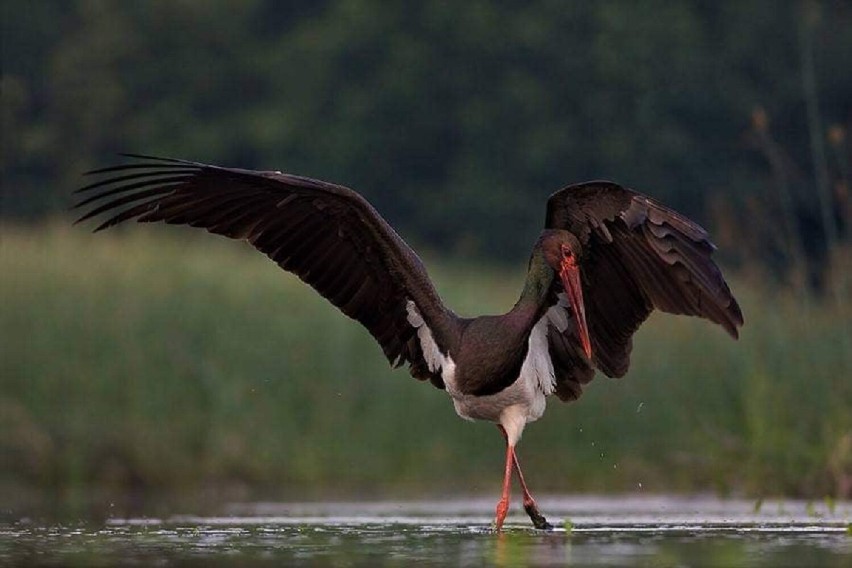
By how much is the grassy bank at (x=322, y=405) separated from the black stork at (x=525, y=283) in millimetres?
3136

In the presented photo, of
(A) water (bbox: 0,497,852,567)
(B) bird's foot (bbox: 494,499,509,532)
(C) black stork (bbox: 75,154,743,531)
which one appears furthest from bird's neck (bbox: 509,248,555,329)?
(A) water (bbox: 0,497,852,567)

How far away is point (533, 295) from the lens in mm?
8727

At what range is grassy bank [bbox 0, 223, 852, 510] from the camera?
482 inches

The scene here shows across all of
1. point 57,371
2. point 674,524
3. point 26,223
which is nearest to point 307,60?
point 26,223

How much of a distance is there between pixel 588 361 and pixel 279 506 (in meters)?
2.83

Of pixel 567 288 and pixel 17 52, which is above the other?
pixel 17 52

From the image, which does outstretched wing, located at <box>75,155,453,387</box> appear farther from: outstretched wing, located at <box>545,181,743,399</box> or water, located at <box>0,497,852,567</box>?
water, located at <box>0,497,852,567</box>

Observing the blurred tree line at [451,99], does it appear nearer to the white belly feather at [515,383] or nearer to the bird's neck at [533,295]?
the white belly feather at [515,383]

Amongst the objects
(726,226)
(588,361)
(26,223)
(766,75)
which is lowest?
(588,361)

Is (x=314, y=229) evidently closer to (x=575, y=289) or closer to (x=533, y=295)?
(x=533, y=295)

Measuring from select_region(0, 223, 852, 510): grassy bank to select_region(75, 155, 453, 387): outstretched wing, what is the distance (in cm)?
350

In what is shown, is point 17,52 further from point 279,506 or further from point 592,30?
point 279,506

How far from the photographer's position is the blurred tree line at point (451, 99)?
2984 centimetres

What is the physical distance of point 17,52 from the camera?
3228 centimetres
